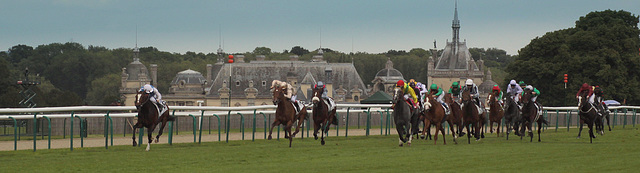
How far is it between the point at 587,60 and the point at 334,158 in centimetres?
5368

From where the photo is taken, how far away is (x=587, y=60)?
7019cm

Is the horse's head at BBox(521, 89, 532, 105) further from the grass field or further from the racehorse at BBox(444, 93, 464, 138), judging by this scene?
the grass field

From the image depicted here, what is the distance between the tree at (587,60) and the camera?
228 ft

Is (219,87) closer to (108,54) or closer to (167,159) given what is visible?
(108,54)

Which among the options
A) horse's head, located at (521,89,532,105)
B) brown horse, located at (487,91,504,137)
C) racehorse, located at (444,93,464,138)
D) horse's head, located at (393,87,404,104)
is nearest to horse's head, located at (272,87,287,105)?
horse's head, located at (393,87,404,104)

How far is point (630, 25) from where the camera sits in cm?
7600

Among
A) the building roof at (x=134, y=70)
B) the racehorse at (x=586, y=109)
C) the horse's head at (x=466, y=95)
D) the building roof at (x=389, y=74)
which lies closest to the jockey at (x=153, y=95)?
the horse's head at (x=466, y=95)

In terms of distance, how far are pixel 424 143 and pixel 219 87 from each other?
14739 centimetres

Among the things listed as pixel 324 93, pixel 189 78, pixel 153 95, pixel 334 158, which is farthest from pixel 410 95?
pixel 189 78

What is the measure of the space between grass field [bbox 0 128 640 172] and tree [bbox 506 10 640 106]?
4694cm

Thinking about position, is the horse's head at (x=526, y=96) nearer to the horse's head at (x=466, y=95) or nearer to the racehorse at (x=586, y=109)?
the racehorse at (x=586, y=109)

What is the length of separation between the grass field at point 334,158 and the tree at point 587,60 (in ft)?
154

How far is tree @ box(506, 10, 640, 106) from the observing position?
2731 inches

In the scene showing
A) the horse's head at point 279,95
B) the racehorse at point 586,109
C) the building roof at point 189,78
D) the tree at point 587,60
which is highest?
the tree at point 587,60
